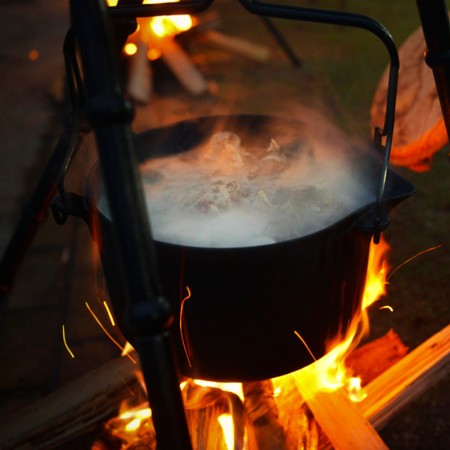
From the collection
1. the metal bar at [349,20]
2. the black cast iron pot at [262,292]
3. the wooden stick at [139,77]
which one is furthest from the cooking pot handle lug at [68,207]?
the wooden stick at [139,77]

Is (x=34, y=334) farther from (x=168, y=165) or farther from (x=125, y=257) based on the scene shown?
(x=125, y=257)

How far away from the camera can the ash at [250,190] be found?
4.70 ft

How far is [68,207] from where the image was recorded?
54.6 inches

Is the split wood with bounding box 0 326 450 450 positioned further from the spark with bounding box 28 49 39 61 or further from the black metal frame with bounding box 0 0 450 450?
the spark with bounding box 28 49 39 61

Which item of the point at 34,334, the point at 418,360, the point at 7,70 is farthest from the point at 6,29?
the point at 418,360

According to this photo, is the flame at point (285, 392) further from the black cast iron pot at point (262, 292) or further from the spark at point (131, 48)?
the spark at point (131, 48)

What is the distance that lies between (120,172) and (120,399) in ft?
4.00

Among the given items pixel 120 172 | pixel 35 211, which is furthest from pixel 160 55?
pixel 120 172

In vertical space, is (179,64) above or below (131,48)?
below

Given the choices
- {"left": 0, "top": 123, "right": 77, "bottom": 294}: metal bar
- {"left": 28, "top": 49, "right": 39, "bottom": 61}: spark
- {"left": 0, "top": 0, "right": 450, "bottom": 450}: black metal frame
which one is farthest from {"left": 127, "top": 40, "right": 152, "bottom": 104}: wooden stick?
{"left": 0, "top": 0, "right": 450, "bottom": 450}: black metal frame

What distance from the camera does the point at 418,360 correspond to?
1848mm

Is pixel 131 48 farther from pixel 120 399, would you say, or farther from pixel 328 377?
pixel 328 377

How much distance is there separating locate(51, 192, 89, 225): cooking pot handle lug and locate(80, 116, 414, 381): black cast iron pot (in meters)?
0.04

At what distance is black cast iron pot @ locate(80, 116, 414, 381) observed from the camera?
123 centimetres
